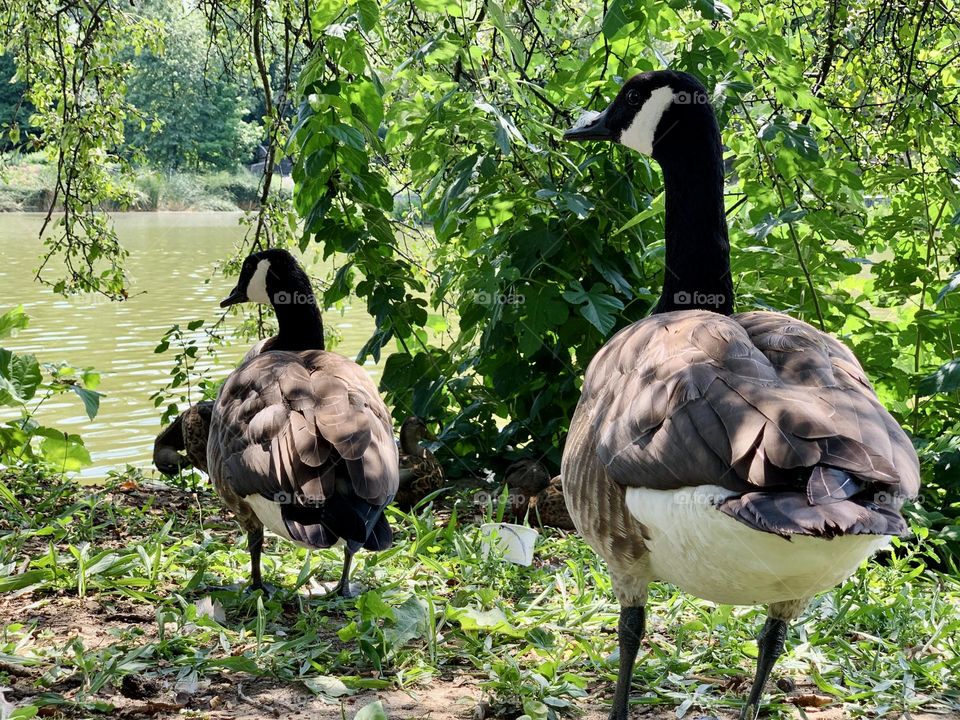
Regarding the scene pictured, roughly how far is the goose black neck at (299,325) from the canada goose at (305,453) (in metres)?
0.59

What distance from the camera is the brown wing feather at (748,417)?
86.7 inches

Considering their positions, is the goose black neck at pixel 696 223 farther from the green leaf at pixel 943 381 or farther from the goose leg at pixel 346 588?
the goose leg at pixel 346 588

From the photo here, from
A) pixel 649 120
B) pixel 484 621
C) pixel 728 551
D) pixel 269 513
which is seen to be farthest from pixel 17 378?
pixel 728 551

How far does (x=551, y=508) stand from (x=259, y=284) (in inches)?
90.8

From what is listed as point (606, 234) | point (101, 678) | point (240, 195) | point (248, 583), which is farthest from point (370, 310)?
point (240, 195)

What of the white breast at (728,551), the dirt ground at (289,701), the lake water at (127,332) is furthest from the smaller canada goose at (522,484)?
the lake water at (127,332)

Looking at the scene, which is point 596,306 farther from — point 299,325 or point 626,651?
point 626,651

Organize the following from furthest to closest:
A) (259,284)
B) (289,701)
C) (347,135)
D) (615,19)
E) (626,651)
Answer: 1. (259,284)
2. (347,135)
3. (615,19)
4. (289,701)
5. (626,651)

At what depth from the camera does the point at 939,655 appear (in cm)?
369

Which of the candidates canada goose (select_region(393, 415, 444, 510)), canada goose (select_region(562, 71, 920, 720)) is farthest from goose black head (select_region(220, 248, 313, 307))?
canada goose (select_region(562, 71, 920, 720))

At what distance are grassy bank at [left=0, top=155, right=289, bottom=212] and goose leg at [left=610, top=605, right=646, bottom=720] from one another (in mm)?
34314

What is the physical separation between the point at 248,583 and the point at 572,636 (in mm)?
1531

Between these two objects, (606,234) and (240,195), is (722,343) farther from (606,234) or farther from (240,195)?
(240,195)

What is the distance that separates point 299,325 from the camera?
5520mm
